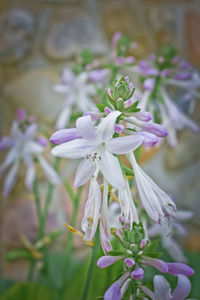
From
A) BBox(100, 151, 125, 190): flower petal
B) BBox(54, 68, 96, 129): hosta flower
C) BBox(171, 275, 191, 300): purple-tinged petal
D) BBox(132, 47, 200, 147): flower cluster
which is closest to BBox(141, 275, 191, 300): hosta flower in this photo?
BBox(171, 275, 191, 300): purple-tinged petal

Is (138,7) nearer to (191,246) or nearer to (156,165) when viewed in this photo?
(156,165)

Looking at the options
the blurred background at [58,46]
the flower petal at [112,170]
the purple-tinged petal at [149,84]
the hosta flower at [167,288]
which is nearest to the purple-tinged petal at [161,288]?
the hosta flower at [167,288]

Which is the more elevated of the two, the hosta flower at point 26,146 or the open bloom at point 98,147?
the hosta flower at point 26,146

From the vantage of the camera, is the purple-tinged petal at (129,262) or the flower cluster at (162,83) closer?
the purple-tinged petal at (129,262)

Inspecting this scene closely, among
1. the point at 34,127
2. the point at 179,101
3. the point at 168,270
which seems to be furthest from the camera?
the point at 179,101

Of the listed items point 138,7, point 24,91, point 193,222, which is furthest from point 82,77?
point 193,222

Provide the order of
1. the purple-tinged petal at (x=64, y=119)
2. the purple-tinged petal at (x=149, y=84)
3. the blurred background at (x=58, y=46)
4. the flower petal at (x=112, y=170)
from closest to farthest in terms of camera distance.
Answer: the flower petal at (x=112, y=170)
the purple-tinged petal at (x=149, y=84)
the purple-tinged petal at (x=64, y=119)
the blurred background at (x=58, y=46)

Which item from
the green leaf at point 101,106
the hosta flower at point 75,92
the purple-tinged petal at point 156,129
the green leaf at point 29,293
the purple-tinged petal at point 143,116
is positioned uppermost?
the hosta flower at point 75,92

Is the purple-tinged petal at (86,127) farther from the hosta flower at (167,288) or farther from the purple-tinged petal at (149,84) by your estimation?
the purple-tinged petal at (149,84)
